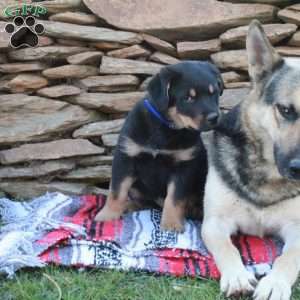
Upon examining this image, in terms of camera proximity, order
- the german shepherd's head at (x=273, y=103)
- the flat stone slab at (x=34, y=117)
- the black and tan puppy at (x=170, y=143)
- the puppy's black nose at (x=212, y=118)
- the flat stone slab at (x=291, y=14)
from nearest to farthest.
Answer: the german shepherd's head at (x=273, y=103) < the puppy's black nose at (x=212, y=118) < the black and tan puppy at (x=170, y=143) < the flat stone slab at (x=291, y=14) < the flat stone slab at (x=34, y=117)

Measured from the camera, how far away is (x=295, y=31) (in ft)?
12.6

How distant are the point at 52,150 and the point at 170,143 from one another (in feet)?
3.83

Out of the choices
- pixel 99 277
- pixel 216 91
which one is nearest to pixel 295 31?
pixel 216 91

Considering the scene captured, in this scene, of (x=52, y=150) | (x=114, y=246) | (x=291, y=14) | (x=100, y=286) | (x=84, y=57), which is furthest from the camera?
(x=52, y=150)

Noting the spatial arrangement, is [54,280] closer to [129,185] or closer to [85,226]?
[85,226]

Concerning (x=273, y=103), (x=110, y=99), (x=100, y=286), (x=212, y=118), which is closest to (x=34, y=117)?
(x=110, y=99)

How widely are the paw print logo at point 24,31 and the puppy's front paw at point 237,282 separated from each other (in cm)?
235

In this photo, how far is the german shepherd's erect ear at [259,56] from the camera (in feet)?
9.23

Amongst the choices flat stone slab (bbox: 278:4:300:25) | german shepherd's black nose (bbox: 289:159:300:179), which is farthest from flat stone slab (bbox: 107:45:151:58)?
german shepherd's black nose (bbox: 289:159:300:179)

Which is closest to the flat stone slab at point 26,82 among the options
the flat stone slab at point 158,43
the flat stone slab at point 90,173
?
the flat stone slab at point 90,173

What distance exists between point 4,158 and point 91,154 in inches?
26.6

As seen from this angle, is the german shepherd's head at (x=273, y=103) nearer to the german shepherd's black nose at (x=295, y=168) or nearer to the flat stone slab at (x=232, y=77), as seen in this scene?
the german shepherd's black nose at (x=295, y=168)

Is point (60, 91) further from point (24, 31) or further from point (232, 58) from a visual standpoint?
point (232, 58)

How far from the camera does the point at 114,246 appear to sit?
114 inches
